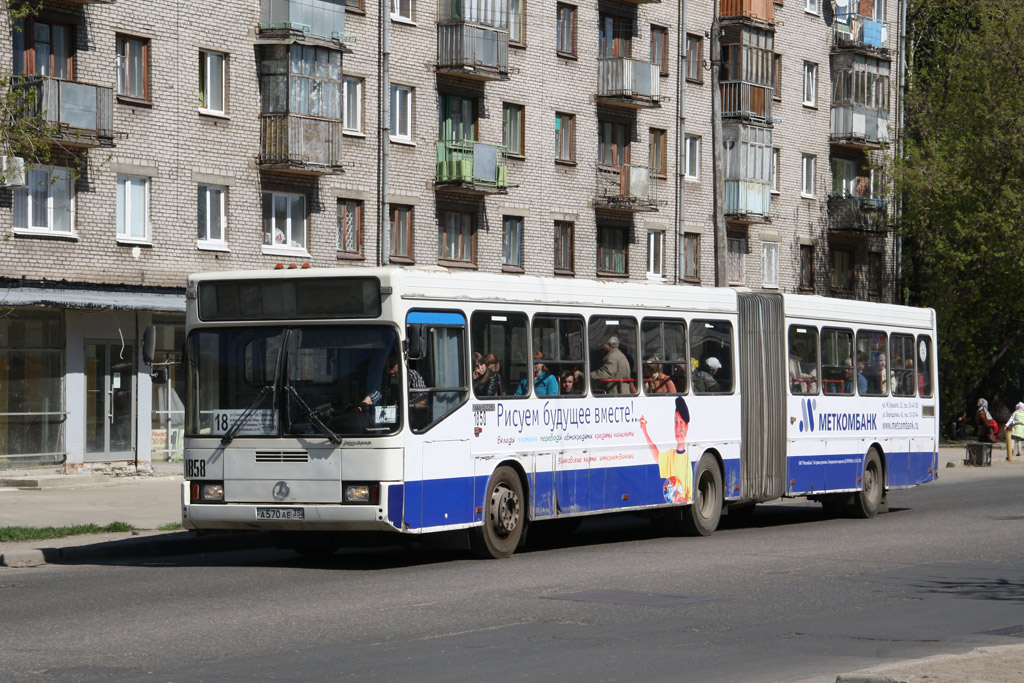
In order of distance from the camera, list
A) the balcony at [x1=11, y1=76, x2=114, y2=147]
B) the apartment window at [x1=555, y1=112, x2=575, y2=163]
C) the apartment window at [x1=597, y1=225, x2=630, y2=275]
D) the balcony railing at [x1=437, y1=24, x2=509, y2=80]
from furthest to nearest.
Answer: the apartment window at [x1=597, y1=225, x2=630, y2=275] < the apartment window at [x1=555, y1=112, x2=575, y2=163] < the balcony railing at [x1=437, y1=24, x2=509, y2=80] < the balcony at [x1=11, y1=76, x2=114, y2=147]

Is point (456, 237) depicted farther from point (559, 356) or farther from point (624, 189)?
point (559, 356)

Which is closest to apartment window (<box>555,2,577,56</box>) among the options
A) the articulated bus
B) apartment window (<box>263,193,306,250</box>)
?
apartment window (<box>263,193,306,250</box>)

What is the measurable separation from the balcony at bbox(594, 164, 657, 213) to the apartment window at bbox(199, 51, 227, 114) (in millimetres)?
13442

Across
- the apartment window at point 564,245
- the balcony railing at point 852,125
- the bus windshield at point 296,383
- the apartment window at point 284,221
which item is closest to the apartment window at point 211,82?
the apartment window at point 284,221

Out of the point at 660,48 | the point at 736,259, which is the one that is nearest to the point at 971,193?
the point at 736,259

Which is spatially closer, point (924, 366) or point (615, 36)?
point (924, 366)

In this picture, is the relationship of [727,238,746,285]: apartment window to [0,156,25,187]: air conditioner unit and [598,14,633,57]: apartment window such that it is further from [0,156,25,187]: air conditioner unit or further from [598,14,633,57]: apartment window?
[0,156,25,187]: air conditioner unit

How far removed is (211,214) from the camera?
35031 mm

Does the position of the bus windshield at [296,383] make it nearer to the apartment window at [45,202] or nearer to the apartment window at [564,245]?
the apartment window at [45,202]

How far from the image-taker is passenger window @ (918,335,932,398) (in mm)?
24922

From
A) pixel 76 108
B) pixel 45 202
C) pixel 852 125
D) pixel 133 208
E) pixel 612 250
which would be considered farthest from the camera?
pixel 852 125

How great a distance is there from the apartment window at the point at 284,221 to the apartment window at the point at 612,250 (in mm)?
11483

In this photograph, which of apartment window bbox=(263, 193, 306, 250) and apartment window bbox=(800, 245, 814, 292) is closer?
apartment window bbox=(263, 193, 306, 250)

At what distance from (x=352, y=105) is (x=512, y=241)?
6.59 m
